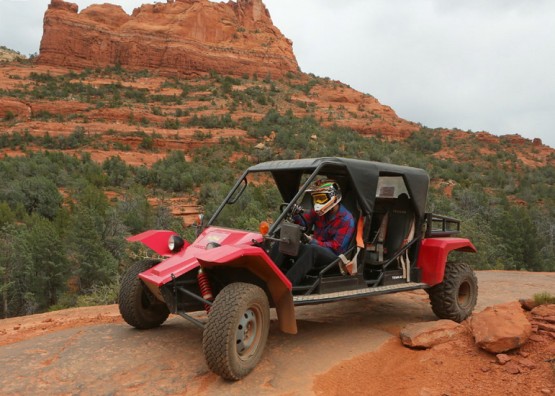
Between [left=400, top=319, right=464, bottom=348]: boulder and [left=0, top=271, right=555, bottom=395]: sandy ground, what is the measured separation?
100 mm

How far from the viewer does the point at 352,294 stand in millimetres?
4922

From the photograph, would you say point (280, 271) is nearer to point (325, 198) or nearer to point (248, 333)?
point (248, 333)

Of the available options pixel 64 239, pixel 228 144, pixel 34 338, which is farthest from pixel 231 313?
pixel 228 144

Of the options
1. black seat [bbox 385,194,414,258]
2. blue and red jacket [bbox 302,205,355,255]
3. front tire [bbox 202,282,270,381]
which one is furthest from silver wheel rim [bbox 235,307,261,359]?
black seat [bbox 385,194,414,258]

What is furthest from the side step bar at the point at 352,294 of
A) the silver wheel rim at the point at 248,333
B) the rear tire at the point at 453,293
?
the silver wheel rim at the point at 248,333

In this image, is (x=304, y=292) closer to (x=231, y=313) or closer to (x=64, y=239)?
(x=231, y=313)

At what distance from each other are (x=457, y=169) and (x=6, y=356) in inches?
1670

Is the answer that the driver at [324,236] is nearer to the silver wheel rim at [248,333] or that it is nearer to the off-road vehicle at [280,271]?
the off-road vehicle at [280,271]

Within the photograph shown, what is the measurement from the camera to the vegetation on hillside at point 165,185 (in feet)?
50.4

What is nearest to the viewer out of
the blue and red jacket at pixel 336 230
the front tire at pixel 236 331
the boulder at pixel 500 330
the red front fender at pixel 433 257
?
the front tire at pixel 236 331

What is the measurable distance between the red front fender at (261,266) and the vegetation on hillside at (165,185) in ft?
20.6

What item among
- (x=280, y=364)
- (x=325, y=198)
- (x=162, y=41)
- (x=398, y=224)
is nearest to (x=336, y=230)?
(x=325, y=198)

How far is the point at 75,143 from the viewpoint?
3972 centimetres

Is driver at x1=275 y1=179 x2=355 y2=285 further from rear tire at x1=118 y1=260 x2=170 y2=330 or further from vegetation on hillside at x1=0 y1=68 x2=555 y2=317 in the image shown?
vegetation on hillside at x1=0 y1=68 x2=555 y2=317
